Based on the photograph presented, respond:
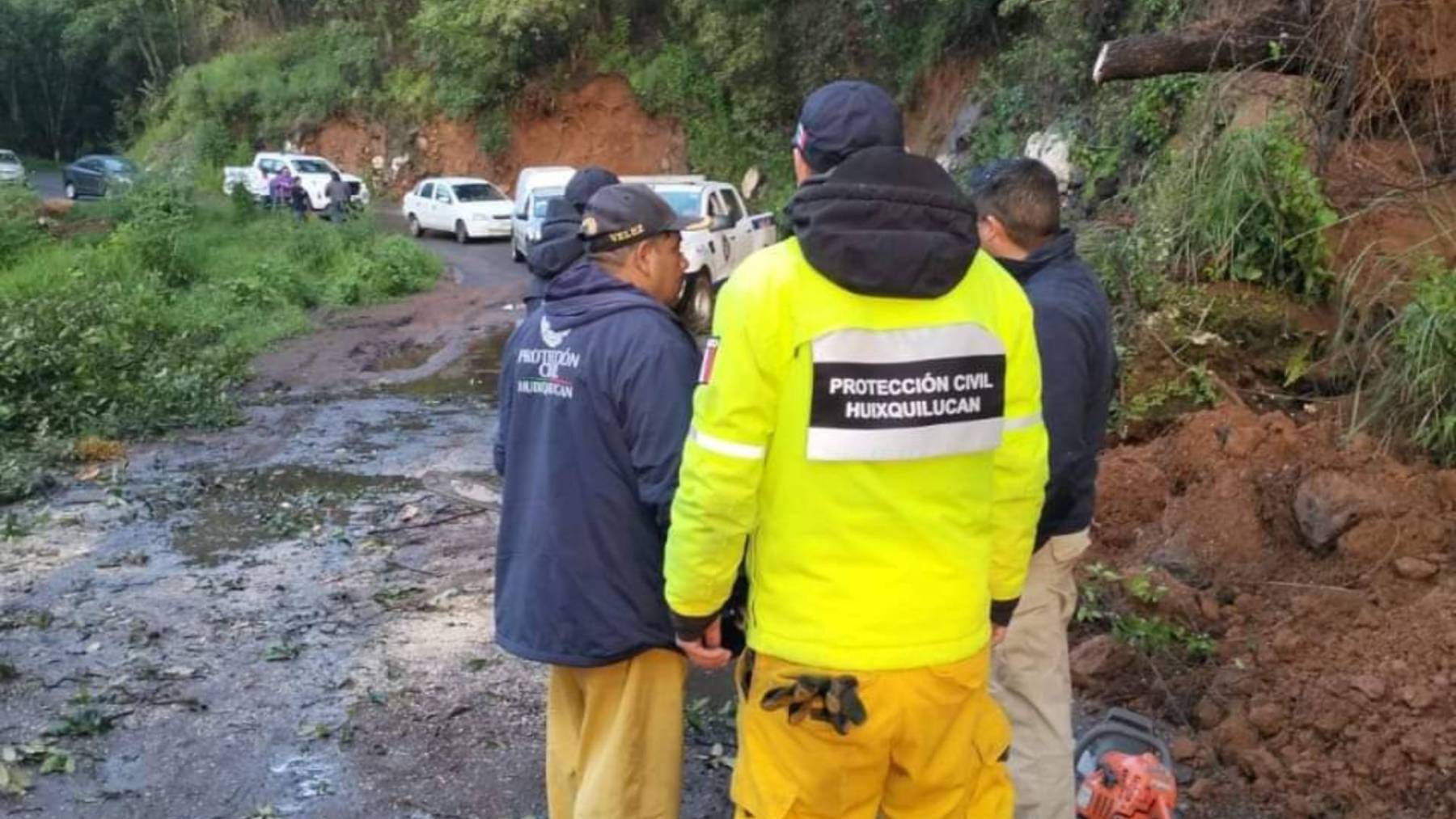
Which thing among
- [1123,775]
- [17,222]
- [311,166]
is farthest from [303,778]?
[311,166]

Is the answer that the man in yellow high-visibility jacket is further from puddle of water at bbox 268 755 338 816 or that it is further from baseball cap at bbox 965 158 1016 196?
puddle of water at bbox 268 755 338 816

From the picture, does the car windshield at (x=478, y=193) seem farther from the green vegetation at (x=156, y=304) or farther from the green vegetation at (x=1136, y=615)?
the green vegetation at (x=1136, y=615)

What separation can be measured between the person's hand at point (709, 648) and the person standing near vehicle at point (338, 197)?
78.3 feet

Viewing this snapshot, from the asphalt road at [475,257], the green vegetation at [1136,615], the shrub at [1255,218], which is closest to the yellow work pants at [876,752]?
the green vegetation at [1136,615]

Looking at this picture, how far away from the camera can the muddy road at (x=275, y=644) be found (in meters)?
A: 4.64

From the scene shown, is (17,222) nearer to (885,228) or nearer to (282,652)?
(282,652)

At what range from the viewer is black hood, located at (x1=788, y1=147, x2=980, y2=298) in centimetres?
250

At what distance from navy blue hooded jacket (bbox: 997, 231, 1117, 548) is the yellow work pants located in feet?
2.72

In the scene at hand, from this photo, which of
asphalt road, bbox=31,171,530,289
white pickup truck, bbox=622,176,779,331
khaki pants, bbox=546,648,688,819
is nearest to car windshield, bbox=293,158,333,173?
asphalt road, bbox=31,171,530,289

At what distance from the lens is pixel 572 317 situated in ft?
10.5

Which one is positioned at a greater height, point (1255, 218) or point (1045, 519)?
point (1255, 218)

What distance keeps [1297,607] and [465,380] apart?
960 centimetres

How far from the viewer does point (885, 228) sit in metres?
2.51

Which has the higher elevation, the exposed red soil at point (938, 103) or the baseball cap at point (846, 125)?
the baseball cap at point (846, 125)
